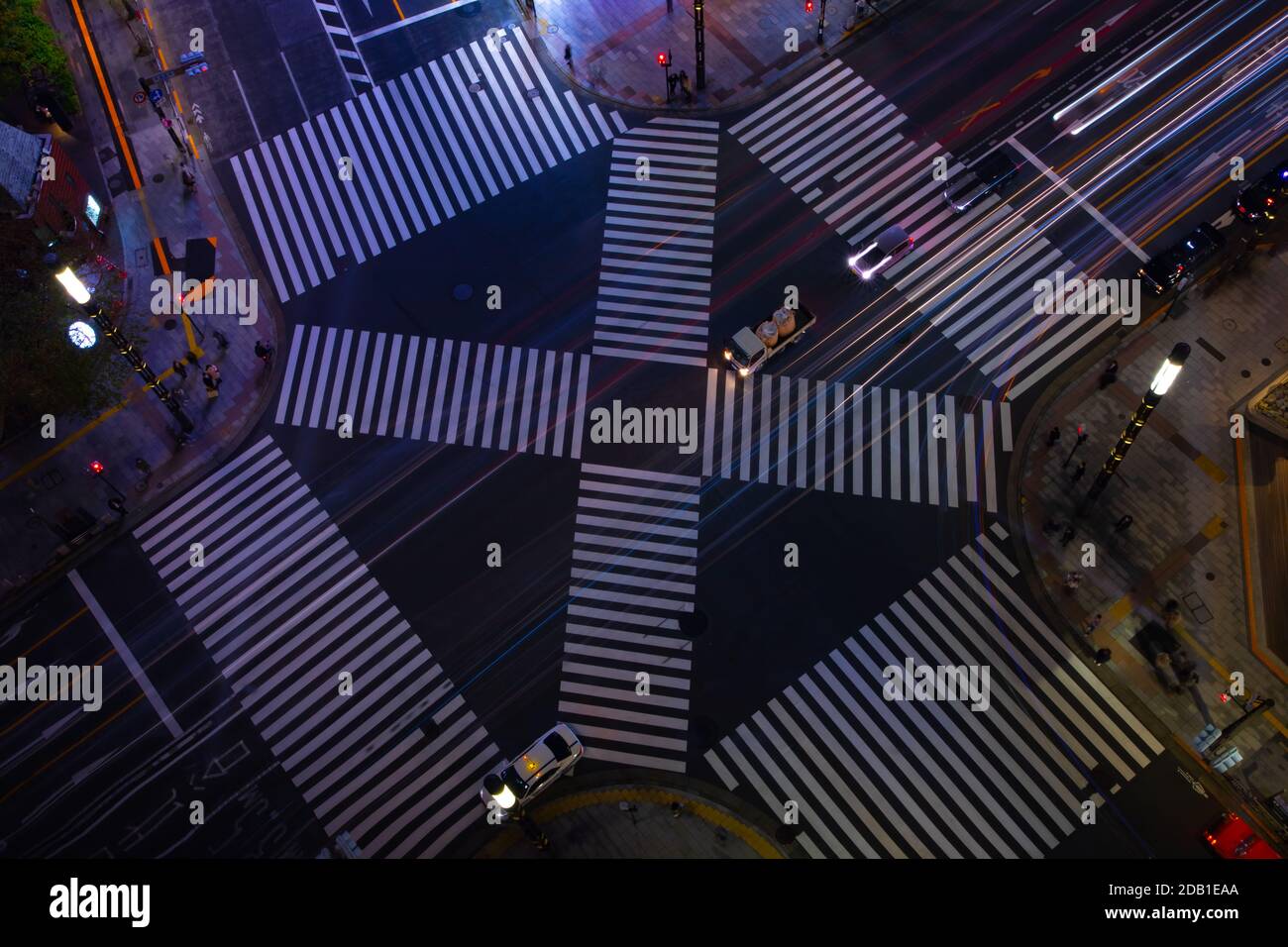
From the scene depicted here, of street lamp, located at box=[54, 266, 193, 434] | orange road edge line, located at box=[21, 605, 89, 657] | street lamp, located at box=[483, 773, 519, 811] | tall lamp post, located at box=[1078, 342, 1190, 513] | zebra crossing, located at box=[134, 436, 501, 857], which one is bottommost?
tall lamp post, located at box=[1078, 342, 1190, 513]

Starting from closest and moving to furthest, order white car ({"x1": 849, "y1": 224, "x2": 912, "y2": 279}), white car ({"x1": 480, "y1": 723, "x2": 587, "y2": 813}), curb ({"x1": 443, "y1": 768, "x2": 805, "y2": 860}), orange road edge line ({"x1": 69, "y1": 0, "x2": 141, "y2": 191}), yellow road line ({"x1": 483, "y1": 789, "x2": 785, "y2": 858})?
1. white car ({"x1": 480, "y1": 723, "x2": 587, "y2": 813})
2. curb ({"x1": 443, "y1": 768, "x2": 805, "y2": 860})
3. yellow road line ({"x1": 483, "y1": 789, "x2": 785, "y2": 858})
4. white car ({"x1": 849, "y1": 224, "x2": 912, "y2": 279})
5. orange road edge line ({"x1": 69, "y1": 0, "x2": 141, "y2": 191})

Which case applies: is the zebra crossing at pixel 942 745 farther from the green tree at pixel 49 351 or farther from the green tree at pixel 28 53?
the green tree at pixel 28 53

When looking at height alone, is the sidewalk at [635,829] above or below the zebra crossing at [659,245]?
below

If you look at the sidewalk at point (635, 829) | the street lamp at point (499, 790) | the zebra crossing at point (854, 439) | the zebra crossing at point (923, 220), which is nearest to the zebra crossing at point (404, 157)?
the zebra crossing at point (923, 220)

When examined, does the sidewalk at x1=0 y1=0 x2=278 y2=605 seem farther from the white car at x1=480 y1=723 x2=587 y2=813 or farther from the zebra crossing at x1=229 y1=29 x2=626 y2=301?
the white car at x1=480 y1=723 x2=587 y2=813

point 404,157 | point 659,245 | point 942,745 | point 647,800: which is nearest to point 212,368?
point 404,157

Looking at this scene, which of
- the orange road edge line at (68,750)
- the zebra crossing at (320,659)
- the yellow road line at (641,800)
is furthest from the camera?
the orange road edge line at (68,750)

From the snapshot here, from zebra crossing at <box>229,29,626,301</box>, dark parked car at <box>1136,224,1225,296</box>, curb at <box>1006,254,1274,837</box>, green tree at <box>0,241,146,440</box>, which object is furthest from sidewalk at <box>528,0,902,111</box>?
green tree at <box>0,241,146,440</box>

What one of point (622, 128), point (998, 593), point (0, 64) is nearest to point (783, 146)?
point (622, 128)
